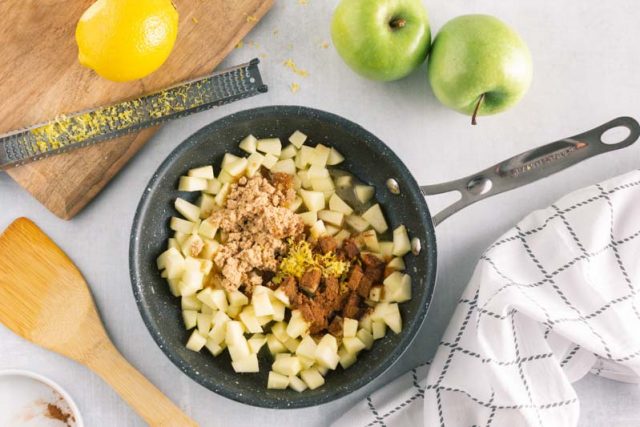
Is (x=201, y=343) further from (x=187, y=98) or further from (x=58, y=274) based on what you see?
(x=187, y=98)

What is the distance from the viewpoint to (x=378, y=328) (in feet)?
4.22

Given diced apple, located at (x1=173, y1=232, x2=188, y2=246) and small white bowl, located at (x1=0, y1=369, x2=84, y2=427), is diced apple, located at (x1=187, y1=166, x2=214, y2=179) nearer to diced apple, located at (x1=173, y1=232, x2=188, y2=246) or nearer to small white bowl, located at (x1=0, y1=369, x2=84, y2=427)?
diced apple, located at (x1=173, y1=232, x2=188, y2=246)

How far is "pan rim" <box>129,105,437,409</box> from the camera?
1.19 metres

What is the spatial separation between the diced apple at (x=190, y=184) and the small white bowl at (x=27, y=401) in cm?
45

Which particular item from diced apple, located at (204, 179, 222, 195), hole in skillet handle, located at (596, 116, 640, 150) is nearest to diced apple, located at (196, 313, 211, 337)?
diced apple, located at (204, 179, 222, 195)

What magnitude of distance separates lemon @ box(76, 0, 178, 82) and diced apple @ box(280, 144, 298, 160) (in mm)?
282

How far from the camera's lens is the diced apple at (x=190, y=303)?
129cm

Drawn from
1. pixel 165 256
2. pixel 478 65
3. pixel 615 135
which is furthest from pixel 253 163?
pixel 615 135

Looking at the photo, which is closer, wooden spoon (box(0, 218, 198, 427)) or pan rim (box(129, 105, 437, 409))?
pan rim (box(129, 105, 437, 409))

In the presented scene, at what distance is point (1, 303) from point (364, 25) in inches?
32.7

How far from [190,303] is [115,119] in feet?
1.21

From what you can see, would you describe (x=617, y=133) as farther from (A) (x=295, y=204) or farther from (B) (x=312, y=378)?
(B) (x=312, y=378)

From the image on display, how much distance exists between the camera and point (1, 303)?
1.32m

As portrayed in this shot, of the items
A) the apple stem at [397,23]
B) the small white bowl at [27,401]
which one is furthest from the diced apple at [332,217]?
the small white bowl at [27,401]
